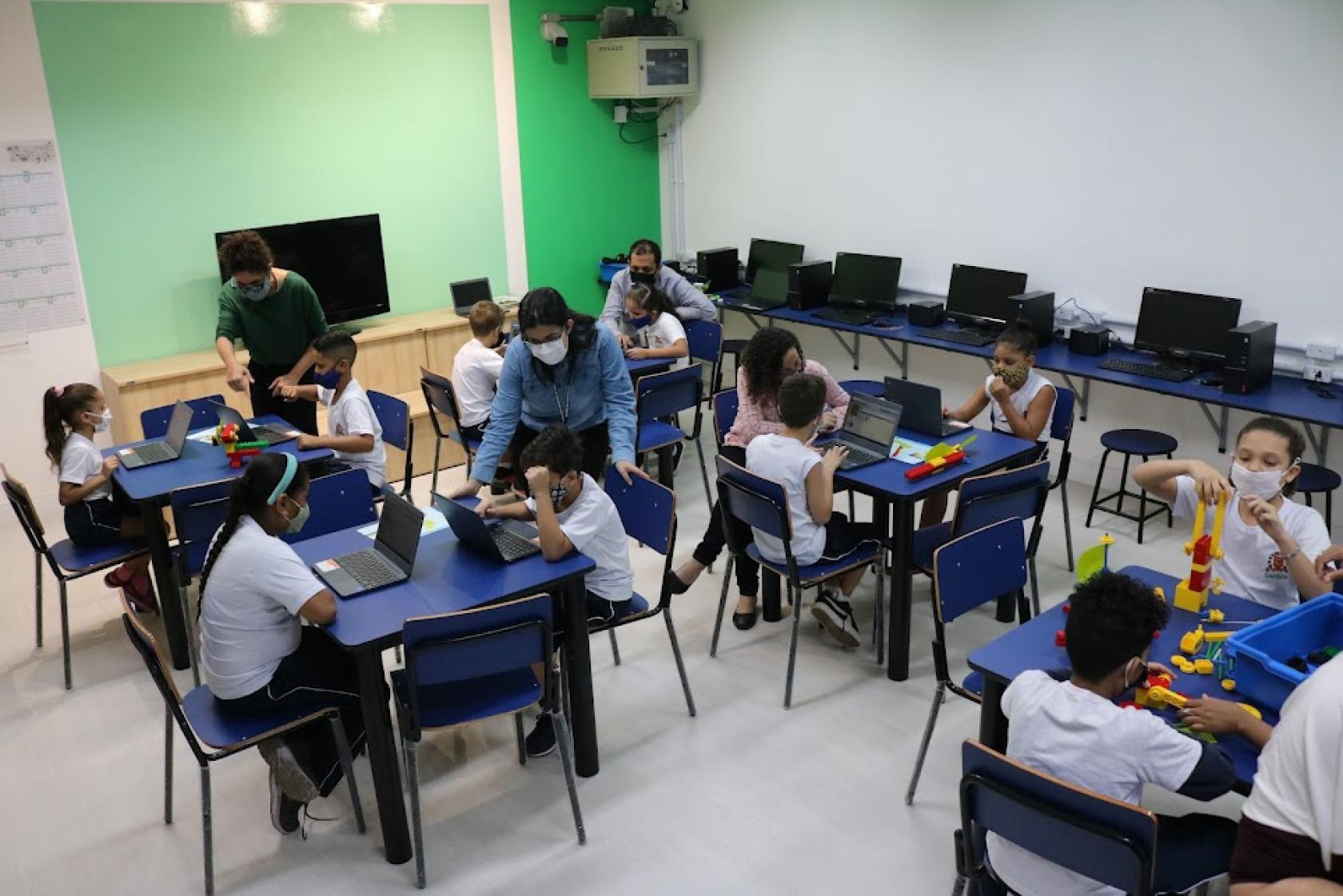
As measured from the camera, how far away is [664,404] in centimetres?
586

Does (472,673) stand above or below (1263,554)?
below

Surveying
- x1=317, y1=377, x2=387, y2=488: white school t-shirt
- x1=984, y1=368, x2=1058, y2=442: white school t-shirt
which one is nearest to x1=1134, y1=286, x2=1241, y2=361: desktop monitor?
x1=984, y1=368, x2=1058, y2=442: white school t-shirt

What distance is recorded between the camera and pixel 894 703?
4.18 m

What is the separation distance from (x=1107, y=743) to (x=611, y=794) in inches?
71.7

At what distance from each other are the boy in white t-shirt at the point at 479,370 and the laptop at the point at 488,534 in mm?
2009

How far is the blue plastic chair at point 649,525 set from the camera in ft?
12.9

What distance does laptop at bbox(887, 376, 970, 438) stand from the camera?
4.62 metres

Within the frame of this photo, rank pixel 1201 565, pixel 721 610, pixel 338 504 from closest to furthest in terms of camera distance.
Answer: pixel 1201 565, pixel 338 504, pixel 721 610

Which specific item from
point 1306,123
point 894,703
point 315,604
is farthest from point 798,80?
point 315,604

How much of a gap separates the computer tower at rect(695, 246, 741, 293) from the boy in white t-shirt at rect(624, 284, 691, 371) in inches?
60.8

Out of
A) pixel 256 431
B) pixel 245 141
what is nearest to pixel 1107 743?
pixel 256 431

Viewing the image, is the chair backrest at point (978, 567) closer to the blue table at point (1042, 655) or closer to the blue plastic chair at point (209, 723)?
the blue table at point (1042, 655)

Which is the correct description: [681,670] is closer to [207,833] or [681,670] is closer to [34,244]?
[207,833]

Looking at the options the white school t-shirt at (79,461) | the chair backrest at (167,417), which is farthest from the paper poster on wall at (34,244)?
the white school t-shirt at (79,461)
